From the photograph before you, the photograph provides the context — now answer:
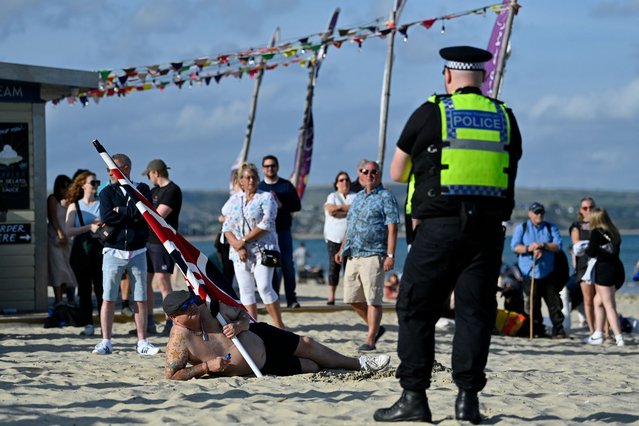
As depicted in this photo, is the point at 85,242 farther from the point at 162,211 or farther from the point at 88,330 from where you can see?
the point at 162,211

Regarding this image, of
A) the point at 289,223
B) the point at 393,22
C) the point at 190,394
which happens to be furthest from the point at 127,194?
the point at 393,22

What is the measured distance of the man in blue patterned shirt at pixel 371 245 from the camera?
35.0ft

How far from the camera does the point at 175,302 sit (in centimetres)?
805

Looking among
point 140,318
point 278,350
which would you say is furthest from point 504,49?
point 278,350

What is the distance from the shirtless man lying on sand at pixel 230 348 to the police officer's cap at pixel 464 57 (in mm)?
3019

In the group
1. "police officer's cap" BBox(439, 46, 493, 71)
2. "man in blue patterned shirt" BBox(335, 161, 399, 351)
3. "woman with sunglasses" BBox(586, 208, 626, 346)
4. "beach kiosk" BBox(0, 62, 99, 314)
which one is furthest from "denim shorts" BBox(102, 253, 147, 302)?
"woman with sunglasses" BBox(586, 208, 626, 346)

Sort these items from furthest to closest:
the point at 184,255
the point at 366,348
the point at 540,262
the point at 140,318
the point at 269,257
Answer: the point at 540,262 < the point at 269,257 < the point at 366,348 < the point at 140,318 < the point at 184,255

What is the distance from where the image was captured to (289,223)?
Answer: 13.9 m

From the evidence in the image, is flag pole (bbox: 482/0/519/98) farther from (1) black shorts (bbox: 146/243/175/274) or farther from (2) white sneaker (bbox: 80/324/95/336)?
(2) white sneaker (bbox: 80/324/95/336)

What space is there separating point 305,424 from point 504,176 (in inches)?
66.9

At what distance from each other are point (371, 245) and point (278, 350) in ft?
7.85

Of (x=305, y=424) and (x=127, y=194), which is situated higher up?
(x=127, y=194)

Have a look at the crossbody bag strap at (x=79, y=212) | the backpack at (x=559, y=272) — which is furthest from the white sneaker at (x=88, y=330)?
the backpack at (x=559, y=272)

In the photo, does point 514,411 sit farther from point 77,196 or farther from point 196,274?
point 77,196
